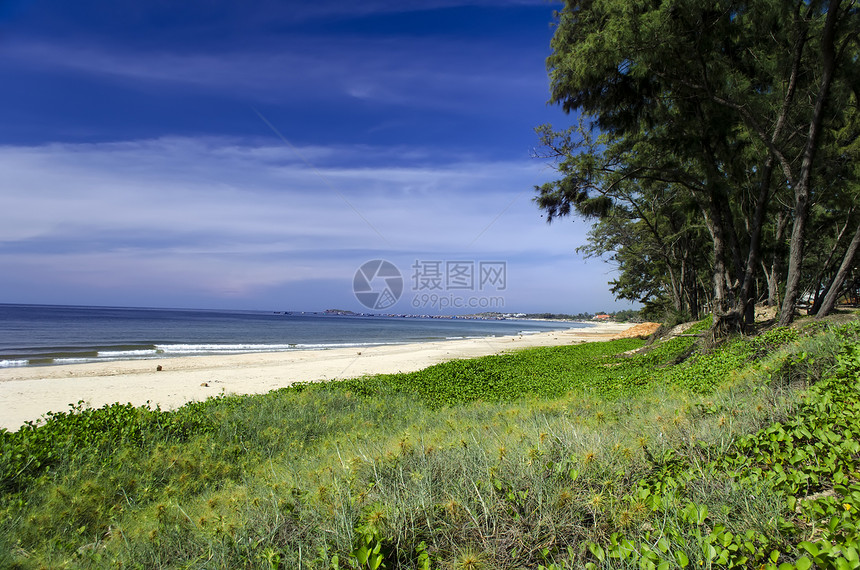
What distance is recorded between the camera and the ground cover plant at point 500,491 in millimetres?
2375

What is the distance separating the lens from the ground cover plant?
2.38 m

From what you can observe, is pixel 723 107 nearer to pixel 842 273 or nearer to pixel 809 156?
pixel 809 156

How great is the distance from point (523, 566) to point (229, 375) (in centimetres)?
1623

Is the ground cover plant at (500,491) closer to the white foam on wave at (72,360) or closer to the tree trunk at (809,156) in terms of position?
the tree trunk at (809,156)

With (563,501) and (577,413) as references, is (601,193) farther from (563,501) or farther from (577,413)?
(563,501)

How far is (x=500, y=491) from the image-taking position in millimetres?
2957

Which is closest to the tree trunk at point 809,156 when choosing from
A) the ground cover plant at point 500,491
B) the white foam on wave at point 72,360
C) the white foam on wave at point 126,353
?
the ground cover plant at point 500,491

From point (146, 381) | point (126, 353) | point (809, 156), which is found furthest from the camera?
point (126, 353)

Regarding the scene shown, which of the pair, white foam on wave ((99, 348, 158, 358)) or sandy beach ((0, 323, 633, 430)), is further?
white foam on wave ((99, 348, 158, 358))

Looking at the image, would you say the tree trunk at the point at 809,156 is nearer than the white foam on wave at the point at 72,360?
Yes

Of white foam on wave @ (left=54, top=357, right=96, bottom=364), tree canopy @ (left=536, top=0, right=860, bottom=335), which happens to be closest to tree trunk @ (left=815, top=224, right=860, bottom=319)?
tree canopy @ (left=536, top=0, right=860, bottom=335)

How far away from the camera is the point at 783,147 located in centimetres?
1055

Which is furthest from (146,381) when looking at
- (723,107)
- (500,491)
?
(723,107)

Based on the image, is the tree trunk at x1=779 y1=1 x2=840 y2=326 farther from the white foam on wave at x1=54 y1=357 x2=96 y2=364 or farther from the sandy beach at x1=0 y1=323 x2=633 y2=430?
the white foam on wave at x1=54 y1=357 x2=96 y2=364
